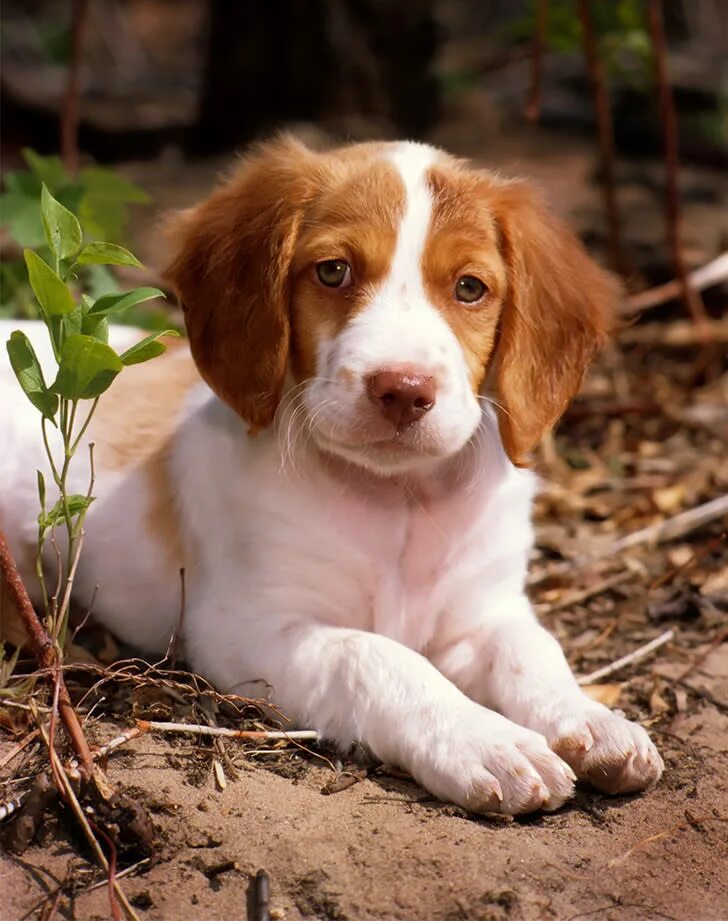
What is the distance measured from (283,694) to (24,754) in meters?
0.72

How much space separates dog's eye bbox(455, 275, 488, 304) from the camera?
374cm

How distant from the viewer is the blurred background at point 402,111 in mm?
8398

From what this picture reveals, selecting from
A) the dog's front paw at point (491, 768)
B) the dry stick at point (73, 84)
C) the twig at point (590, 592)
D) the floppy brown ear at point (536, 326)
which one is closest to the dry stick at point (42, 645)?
the dog's front paw at point (491, 768)

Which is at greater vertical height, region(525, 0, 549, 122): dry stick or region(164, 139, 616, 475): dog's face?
region(525, 0, 549, 122): dry stick

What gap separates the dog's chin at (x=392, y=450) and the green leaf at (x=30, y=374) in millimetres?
739

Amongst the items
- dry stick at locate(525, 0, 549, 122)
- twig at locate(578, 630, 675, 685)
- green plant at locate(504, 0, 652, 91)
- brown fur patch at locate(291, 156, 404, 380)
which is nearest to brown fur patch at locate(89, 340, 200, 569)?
brown fur patch at locate(291, 156, 404, 380)

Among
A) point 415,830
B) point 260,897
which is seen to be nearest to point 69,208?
point 415,830

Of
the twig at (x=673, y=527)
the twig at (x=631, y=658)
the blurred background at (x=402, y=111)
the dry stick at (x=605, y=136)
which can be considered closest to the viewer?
the twig at (x=631, y=658)

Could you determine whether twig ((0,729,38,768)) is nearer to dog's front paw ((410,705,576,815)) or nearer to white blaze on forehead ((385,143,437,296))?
dog's front paw ((410,705,576,815))

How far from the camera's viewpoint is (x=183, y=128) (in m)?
11.0

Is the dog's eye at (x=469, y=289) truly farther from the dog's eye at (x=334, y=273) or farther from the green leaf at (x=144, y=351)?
the green leaf at (x=144, y=351)

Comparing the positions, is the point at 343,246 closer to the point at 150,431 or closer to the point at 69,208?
the point at 150,431

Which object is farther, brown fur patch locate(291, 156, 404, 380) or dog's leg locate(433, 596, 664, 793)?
brown fur patch locate(291, 156, 404, 380)

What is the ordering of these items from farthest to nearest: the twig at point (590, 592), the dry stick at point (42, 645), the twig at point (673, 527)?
the twig at point (673, 527) → the twig at point (590, 592) → the dry stick at point (42, 645)
